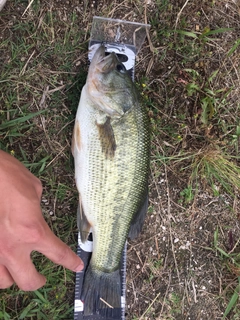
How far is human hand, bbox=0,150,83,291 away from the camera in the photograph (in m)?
1.75

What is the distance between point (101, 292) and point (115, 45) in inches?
76.6

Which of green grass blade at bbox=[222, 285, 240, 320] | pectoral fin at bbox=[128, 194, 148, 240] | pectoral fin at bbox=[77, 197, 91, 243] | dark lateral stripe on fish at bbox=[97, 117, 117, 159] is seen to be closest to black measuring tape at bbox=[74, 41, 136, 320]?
pectoral fin at bbox=[77, 197, 91, 243]

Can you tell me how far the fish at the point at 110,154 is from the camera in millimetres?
2320

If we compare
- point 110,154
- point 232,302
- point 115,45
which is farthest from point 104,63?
point 232,302

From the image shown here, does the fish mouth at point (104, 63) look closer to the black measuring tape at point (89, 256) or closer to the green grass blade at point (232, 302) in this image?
the black measuring tape at point (89, 256)

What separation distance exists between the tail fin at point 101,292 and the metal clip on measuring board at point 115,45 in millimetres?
59

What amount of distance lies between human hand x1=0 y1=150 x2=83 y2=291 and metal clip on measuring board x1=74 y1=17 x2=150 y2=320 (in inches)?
34.0

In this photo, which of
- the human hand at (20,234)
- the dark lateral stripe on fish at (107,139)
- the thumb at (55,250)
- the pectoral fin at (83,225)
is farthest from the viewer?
the pectoral fin at (83,225)

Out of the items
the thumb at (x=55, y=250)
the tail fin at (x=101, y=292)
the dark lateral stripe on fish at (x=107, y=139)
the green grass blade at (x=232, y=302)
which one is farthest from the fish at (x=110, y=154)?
the green grass blade at (x=232, y=302)

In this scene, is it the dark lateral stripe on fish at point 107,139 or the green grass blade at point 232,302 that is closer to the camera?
the dark lateral stripe on fish at point 107,139

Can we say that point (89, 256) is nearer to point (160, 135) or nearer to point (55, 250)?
point (55, 250)

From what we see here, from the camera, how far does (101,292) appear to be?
103 inches

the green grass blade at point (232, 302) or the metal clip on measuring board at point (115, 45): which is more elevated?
the metal clip on measuring board at point (115, 45)

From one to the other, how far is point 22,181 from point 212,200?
1.87 meters
